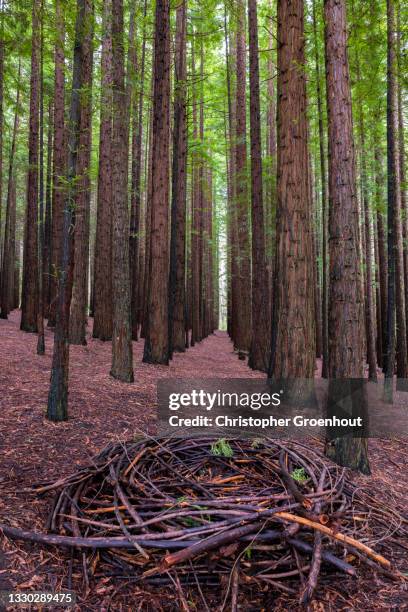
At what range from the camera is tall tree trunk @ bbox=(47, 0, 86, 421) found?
4613 mm

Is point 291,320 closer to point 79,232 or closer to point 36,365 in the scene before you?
point 36,365

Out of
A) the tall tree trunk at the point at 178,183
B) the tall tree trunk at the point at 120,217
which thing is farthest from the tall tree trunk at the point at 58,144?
the tall tree trunk at the point at 178,183

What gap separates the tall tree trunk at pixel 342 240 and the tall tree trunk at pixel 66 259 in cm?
288

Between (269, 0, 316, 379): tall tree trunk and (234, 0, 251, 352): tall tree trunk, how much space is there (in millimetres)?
6474

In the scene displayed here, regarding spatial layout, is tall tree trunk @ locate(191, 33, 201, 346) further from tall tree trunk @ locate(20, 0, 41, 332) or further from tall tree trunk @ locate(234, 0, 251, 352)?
tall tree trunk @ locate(20, 0, 41, 332)

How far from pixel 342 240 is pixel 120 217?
4.00 metres

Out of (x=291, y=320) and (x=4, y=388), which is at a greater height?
(x=291, y=320)

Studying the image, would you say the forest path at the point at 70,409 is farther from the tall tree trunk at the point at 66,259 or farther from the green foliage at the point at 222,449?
the green foliage at the point at 222,449

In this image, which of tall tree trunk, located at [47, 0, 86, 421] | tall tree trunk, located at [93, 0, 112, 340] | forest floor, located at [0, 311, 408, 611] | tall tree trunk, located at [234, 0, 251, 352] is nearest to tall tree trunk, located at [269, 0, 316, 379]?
forest floor, located at [0, 311, 408, 611]

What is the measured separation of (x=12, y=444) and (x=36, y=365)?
3551mm

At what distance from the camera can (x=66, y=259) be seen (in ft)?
15.5

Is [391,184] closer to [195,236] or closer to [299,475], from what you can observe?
[299,475]

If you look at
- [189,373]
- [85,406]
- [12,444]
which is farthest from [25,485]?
[189,373]

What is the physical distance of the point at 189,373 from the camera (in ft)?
31.6
